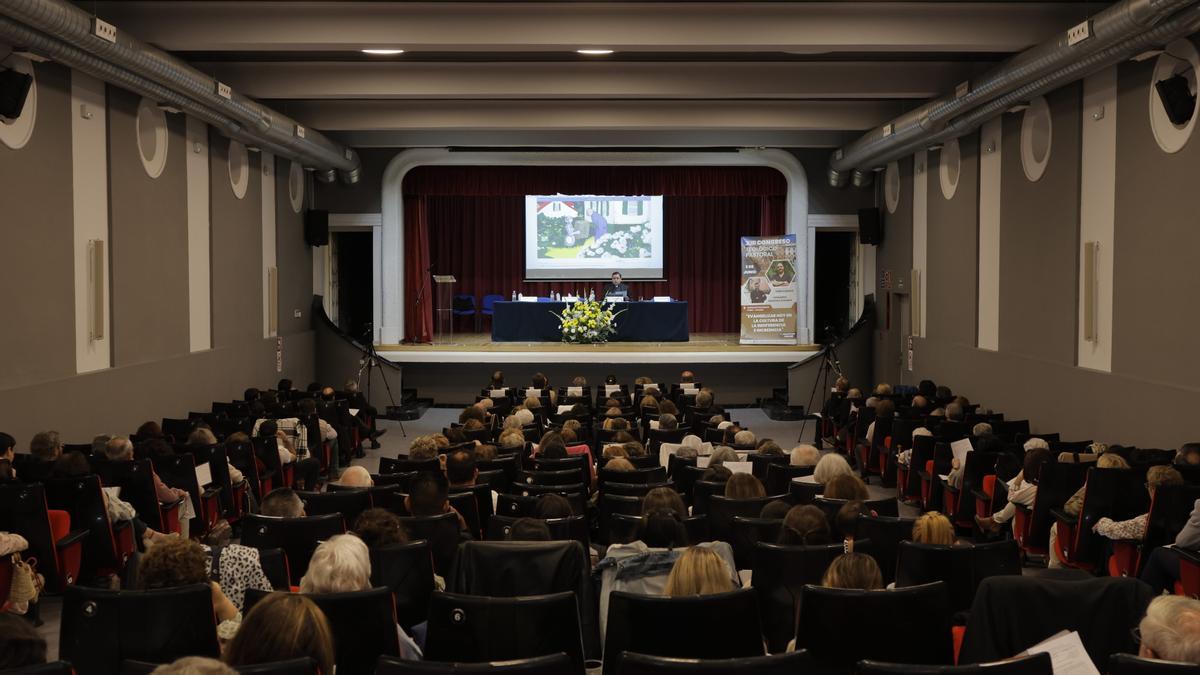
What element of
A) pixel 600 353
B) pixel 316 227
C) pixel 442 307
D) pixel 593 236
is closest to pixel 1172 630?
pixel 600 353

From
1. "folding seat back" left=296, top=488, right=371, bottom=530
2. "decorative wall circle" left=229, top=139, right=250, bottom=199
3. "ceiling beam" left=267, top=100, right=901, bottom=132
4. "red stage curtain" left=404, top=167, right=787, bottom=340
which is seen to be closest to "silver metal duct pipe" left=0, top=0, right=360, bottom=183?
"decorative wall circle" left=229, top=139, right=250, bottom=199

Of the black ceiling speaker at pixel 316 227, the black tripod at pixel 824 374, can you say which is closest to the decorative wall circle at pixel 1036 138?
the black tripod at pixel 824 374

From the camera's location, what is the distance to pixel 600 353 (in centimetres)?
1892

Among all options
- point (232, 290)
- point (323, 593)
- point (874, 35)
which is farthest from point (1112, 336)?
point (232, 290)

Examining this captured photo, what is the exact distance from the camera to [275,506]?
5734 millimetres

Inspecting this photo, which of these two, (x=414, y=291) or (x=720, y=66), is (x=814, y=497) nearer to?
(x=720, y=66)

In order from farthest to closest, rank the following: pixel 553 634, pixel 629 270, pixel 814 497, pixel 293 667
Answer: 1. pixel 629 270
2. pixel 814 497
3. pixel 553 634
4. pixel 293 667

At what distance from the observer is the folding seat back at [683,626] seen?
3.87m

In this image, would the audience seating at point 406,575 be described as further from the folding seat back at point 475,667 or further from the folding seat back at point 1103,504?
the folding seat back at point 1103,504

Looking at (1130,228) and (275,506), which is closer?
(275,506)

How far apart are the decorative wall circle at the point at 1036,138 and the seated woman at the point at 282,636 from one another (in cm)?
1059

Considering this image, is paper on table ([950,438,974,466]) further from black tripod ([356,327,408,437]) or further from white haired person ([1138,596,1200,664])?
black tripod ([356,327,408,437])

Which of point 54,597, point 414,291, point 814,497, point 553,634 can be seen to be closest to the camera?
point 553,634

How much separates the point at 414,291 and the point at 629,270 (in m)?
4.33
